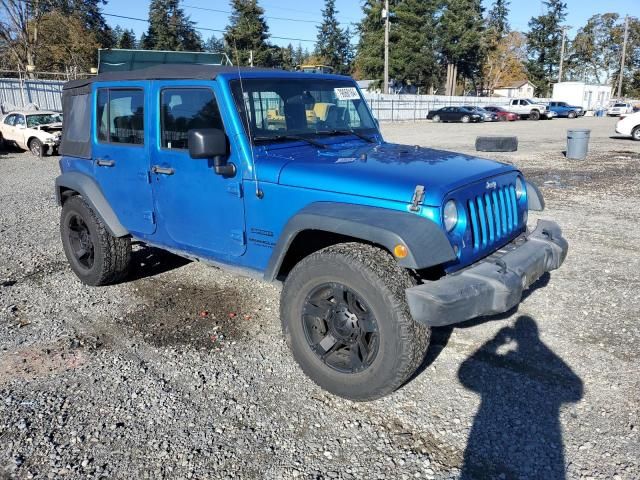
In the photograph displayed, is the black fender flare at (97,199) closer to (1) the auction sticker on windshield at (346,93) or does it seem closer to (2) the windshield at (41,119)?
(1) the auction sticker on windshield at (346,93)

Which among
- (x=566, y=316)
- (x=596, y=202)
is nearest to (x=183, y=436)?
(x=566, y=316)

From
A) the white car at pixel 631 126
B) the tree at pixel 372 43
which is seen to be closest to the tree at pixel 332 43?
the tree at pixel 372 43

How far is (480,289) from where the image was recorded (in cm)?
300

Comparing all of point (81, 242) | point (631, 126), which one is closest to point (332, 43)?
point (631, 126)

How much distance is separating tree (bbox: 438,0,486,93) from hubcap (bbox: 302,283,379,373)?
62.9m

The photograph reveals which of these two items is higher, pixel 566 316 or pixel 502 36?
pixel 502 36

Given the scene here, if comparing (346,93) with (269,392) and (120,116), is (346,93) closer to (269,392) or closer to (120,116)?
(120,116)

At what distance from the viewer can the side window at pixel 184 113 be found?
12.8ft

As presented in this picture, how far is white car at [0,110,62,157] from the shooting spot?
1744 cm

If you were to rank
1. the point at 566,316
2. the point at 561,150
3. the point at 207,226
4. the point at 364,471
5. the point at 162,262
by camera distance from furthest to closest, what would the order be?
the point at 561,150 → the point at 162,262 → the point at 566,316 → the point at 207,226 → the point at 364,471

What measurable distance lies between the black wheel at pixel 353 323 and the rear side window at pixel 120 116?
6.82 ft

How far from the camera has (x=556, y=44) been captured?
83000 millimetres

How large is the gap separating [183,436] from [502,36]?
319ft

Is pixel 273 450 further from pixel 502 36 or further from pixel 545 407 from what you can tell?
pixel 502 36
